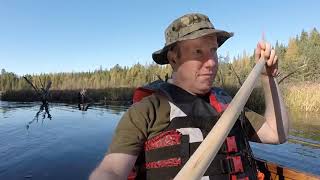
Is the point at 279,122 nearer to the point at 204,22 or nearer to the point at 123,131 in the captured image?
the point at 204,22

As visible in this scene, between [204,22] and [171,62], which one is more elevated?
[204,22]

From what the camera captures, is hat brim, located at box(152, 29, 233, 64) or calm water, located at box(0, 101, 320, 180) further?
calm water, located at box(0, 101, 320, 180)

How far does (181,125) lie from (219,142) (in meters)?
0.98

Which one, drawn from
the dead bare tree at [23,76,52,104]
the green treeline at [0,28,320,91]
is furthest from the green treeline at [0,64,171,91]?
the dead bare tree at [23,76,52,104]

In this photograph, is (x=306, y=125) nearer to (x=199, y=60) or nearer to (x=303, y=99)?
(x=303, y=99)

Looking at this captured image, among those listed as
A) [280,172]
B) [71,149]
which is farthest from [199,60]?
[71,149]

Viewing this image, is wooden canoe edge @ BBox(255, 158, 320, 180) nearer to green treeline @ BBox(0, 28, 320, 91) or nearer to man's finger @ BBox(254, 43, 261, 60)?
man's finger @ BBox(254, 43, 261, 60)

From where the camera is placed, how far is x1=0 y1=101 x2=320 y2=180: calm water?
10250 millimetres

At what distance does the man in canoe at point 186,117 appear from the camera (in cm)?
185

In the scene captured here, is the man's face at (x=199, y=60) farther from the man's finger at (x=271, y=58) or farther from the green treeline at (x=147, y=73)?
the green treeline at (x=147, y=73)

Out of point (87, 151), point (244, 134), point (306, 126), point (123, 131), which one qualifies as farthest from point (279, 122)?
point (306, 126)

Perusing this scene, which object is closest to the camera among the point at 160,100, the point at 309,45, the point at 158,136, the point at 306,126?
the point at 158,136

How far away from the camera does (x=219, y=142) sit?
1005 millimetres

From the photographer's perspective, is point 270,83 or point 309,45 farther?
point 309,45
